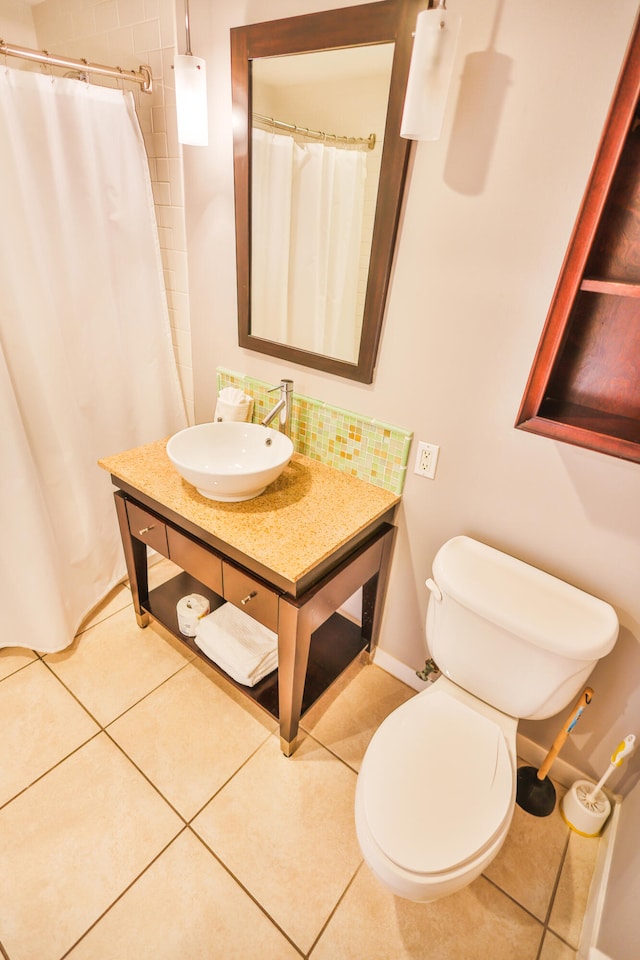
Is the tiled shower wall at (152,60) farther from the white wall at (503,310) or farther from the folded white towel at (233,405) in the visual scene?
Result: the folded white towel at (233,405)

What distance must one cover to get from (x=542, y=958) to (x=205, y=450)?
5.56 feet

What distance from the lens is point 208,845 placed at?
128cm

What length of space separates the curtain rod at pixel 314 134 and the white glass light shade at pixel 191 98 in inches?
6.4

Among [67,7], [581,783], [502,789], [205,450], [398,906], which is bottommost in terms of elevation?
[398,906]

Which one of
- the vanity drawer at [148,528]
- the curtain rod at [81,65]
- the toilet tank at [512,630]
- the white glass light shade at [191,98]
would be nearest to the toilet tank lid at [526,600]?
the toilet tank at [512,630]

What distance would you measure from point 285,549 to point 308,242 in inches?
39.3

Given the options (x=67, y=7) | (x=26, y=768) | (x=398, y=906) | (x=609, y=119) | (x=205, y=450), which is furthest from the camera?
(x=67, y=7)

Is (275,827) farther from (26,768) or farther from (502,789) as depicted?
(26,768)

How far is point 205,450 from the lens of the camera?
1.57 meters

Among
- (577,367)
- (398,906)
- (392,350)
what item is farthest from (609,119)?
(398,906)

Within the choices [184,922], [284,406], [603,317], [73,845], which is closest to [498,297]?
[603,317]

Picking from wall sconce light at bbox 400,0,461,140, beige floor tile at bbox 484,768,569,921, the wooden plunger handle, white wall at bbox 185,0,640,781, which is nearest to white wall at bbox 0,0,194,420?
white wall at bbox 185,0,640,781

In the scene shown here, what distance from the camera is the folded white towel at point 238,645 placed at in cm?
151

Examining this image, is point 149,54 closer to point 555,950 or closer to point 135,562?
point 135,562
